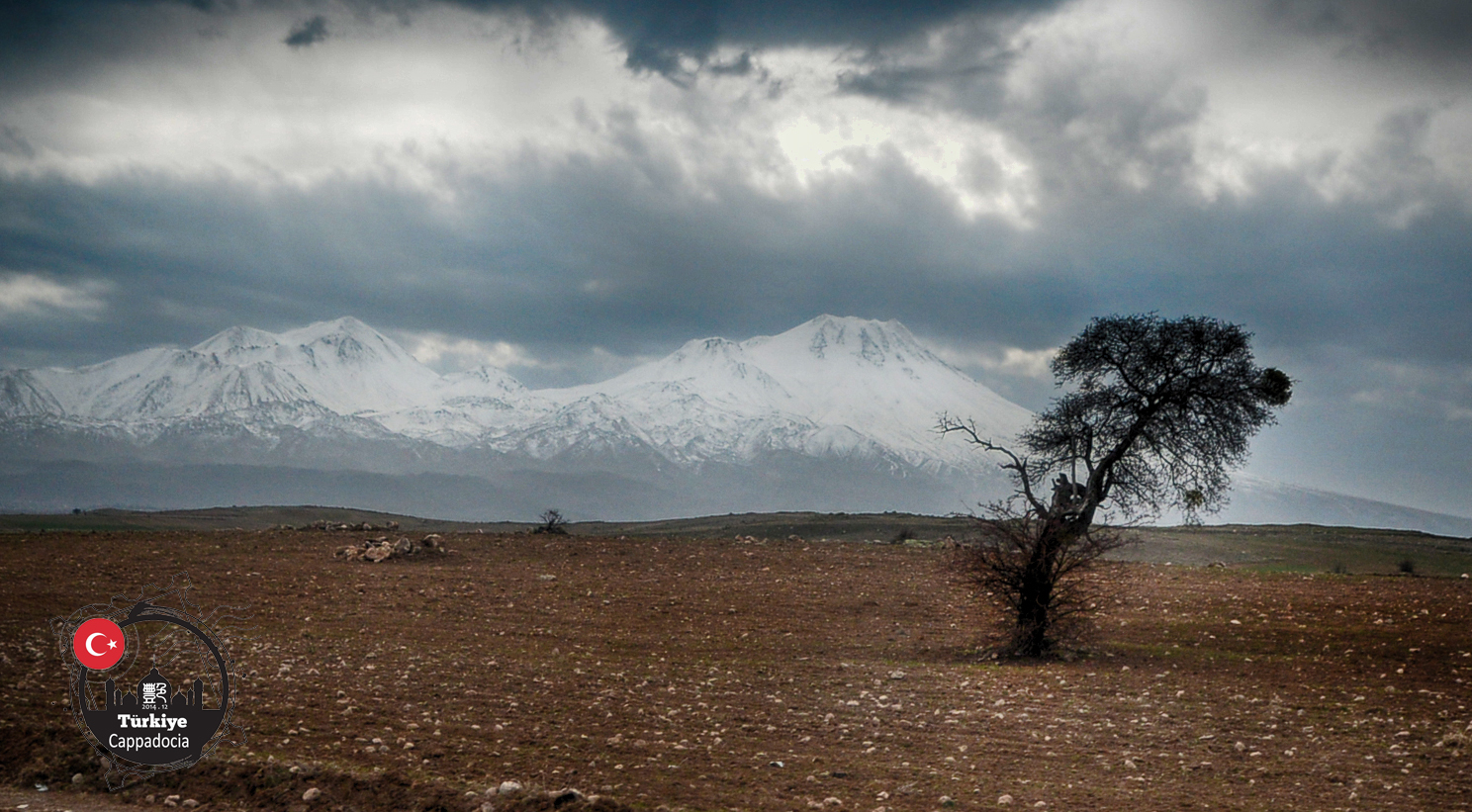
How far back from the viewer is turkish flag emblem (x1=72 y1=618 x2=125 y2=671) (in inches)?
483

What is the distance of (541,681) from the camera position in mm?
12719

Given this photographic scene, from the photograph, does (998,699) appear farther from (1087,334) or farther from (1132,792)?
(1087,334)

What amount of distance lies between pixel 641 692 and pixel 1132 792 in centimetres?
655

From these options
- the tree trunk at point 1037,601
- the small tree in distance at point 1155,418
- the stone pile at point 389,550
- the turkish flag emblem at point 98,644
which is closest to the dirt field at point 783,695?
the turkish flag emblem at point 98,644

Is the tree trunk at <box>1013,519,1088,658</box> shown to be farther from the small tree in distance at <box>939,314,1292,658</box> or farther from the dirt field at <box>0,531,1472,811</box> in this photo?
the small tree in distance at <box>939,314,1292,658</box>

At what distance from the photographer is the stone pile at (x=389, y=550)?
80.3 feet

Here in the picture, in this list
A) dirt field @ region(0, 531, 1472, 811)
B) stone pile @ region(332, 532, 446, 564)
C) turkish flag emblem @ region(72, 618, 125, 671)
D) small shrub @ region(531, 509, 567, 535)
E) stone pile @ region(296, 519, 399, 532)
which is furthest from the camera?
small shrub @ region(531, 509, 567, 535)

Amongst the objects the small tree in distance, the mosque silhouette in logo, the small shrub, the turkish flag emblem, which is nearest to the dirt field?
the turkish flag emblem

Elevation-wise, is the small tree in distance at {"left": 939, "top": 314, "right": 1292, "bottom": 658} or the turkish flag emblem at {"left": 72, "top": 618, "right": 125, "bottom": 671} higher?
the small tree in distance at {"left": 939, "top": 314, "right": 1292, "bottom": 658}

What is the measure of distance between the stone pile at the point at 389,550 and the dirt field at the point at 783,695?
6.91 ft

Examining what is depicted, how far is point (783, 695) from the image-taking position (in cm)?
1222

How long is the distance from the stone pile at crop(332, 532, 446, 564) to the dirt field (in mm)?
2105

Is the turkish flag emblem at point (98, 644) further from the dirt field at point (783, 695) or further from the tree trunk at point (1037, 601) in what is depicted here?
the tree trunk at point (1037, 601)

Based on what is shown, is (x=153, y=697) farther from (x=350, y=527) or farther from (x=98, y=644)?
(x=350, y=527)
